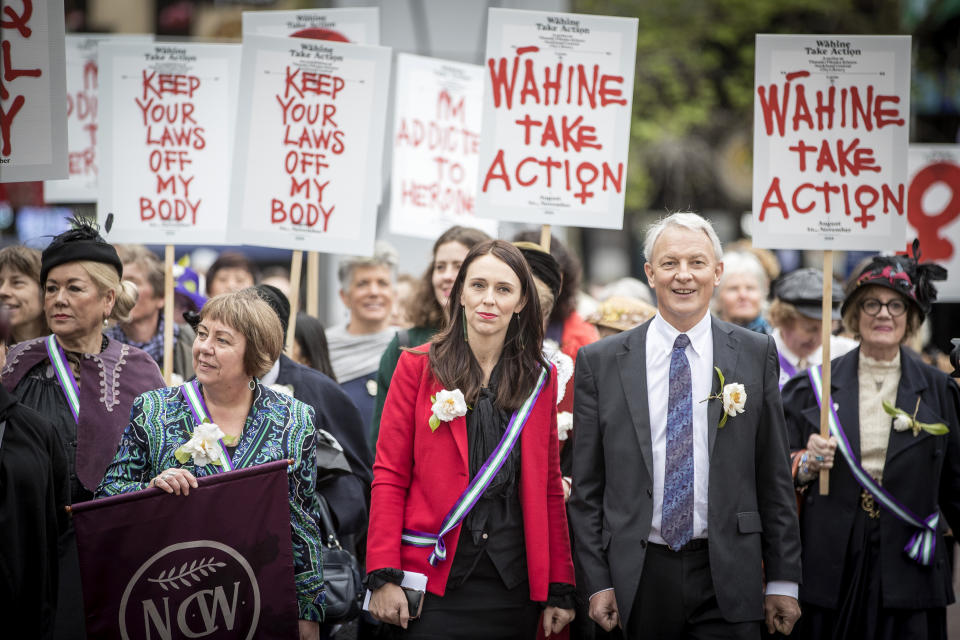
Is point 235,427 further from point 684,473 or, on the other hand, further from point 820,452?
point 820,452

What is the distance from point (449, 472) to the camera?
388cm

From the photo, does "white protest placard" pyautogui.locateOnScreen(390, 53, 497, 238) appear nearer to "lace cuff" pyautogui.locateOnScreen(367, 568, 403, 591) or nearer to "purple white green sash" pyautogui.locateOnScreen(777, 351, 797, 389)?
"purple white green sash" pyautogui.locateOnScreen(777, 351, 797, 389)

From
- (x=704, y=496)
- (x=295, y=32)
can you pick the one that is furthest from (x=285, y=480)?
(x=295, y=32)

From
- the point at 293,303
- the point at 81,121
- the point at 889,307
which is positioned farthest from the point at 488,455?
the point at 81,121

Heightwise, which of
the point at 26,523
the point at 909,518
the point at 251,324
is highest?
the point at 251,324

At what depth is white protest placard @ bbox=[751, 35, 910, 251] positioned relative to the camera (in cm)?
532

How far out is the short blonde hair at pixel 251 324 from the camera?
163 inches

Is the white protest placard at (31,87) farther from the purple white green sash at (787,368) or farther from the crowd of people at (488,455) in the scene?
the purple white green sash at (787,368)

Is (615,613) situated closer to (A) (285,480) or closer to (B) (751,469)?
(B) (751,469)

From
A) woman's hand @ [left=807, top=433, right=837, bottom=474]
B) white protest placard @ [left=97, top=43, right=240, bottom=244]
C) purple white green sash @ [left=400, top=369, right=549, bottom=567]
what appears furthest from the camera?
white protest placard @ [left=97, top=43, right=240, bottom=244]

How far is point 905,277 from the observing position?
5246 millimetres

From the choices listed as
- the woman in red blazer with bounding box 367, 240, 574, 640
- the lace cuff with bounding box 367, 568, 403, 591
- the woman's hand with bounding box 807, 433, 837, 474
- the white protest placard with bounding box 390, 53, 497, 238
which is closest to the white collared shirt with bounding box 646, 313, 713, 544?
the woman in red blazer with bounding box 367, 240, 574, 640

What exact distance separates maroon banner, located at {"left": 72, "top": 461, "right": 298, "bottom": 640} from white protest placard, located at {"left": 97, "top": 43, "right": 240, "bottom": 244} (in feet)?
8.85

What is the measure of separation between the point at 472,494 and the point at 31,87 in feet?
9.32
